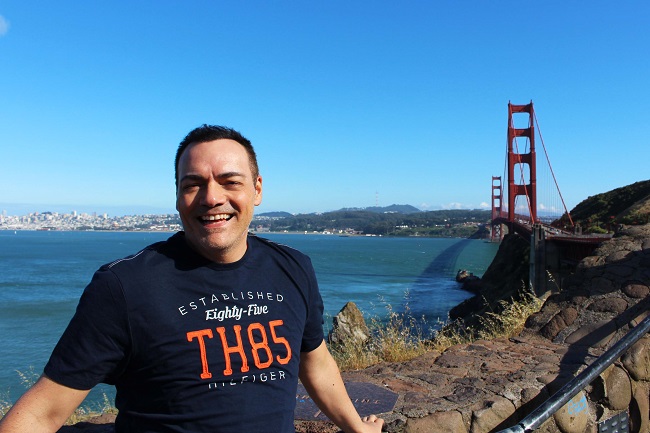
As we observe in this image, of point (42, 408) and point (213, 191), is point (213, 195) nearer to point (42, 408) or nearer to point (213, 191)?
point (213, 191)

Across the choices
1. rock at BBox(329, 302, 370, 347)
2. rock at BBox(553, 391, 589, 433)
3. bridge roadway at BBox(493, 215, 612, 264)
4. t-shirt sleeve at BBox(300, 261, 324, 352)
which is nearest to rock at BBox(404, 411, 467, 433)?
rock at BBox(553, 391, 589, 433)

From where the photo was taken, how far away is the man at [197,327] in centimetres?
127

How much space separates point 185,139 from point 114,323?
539mm

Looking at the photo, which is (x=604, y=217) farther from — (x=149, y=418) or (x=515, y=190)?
(x=149, y=418)

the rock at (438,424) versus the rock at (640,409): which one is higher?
the rock at (438,424)

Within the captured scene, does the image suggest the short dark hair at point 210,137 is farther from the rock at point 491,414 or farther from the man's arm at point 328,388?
the rock at point 491,414

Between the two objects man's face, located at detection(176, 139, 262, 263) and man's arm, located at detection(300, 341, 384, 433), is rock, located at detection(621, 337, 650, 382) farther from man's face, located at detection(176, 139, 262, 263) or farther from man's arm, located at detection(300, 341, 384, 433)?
man's face, located at detection(176, 139, 262, 263)

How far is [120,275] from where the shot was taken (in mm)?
1335

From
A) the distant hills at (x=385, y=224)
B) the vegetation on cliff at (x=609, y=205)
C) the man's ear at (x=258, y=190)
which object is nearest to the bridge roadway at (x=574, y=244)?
the vegetation on cliff at (x=609, y=205)

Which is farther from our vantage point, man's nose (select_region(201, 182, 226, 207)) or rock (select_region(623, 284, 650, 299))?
rock (select_region(623, 284, 650, 299))

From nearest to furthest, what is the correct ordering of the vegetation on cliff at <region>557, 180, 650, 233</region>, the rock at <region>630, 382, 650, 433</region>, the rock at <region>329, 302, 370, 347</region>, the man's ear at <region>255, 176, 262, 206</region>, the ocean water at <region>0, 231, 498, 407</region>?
the man's ear at <region>255, 176, 262, 206</region>
the rock at <region>630, 382, 650, 433</region>
the rock at <region>329, 302, 370, 347</region>
the ocean water at <region>0, 231, 498, 407</region>
the vegetation on cliff at <region>557, 180, 650, 233</region>

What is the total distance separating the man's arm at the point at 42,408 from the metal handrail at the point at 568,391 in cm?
106

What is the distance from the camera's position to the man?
1.27 m

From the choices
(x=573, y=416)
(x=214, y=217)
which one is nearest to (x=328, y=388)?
(x=214, y=217)
